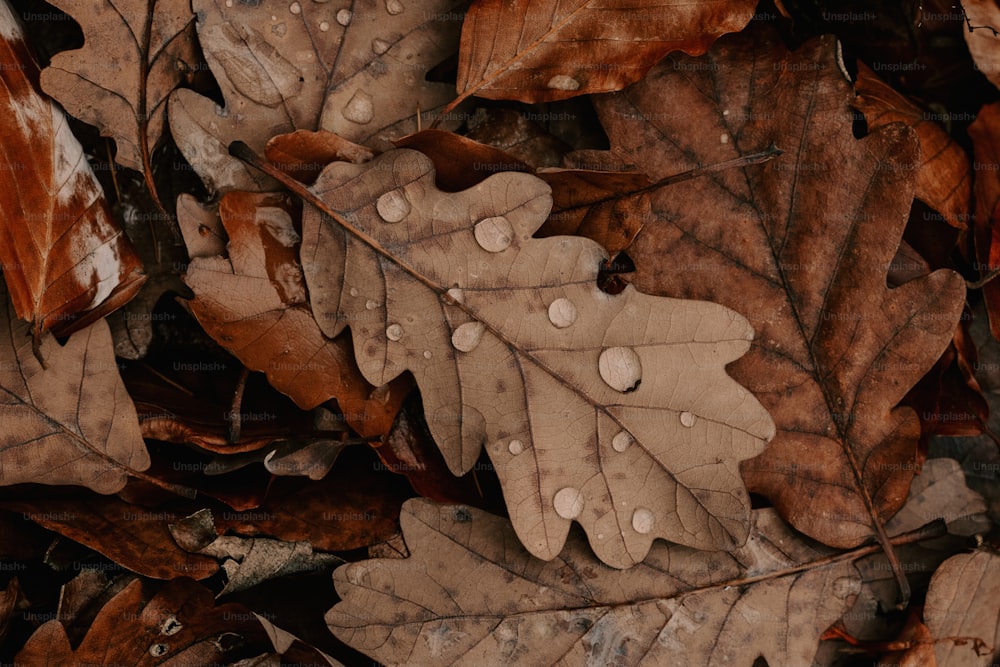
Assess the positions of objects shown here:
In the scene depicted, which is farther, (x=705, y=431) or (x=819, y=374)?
(x=819, y=374)

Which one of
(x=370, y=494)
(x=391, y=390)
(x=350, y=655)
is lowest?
(x=350, y=655)

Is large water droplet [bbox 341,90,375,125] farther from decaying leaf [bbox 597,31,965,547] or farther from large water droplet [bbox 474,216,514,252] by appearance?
decaying leaf [bbox 597,31,965,547]

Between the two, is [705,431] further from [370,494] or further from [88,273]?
[88,273]

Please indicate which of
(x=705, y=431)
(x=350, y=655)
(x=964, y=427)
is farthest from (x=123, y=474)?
(x=964, y=427)


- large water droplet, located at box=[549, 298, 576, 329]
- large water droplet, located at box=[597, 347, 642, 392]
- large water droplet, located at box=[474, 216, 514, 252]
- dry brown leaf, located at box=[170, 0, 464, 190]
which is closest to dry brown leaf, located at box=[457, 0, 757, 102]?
dry brown leaf, located at box=[170, 0, 464, 190]

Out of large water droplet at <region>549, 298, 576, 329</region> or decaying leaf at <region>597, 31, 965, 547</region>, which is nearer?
large water droplet at <region>549, 298, 576, 329</region>

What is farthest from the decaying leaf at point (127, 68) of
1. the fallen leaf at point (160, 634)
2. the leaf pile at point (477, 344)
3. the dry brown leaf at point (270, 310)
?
the fallen leaf at point (160, 634)

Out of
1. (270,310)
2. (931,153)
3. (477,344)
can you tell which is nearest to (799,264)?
(931,153)
